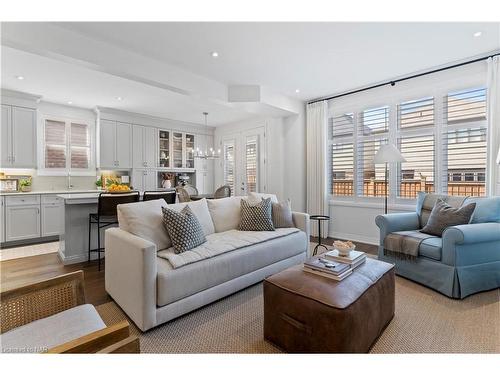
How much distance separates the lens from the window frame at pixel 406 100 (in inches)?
136

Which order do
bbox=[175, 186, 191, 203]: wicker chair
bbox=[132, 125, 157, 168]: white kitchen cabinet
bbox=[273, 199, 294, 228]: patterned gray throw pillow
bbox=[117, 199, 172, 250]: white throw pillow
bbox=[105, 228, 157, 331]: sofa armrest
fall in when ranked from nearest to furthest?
bbox=[105, 228, 157, 331]: sofa armrest < bbox=[117, 199, 172, 250]: white throw pillow < bbox=[273, 199, 294, 228]: patterned gray throw pillow < bbox=[175, 186, 191, 203]: wicker chair < bbox=[132, 125, 157, 168]: white kitchen cabinet

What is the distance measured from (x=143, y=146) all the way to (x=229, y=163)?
2.18 metres

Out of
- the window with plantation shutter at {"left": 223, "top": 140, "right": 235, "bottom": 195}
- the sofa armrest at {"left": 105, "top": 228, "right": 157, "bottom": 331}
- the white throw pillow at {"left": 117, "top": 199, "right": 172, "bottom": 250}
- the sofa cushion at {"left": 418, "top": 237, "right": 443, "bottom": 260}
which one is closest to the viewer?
the sofa armrest at {"left": 105, "top": 228, "right": 157, "bottom": 331}

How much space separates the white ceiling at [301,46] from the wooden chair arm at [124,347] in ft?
8.83

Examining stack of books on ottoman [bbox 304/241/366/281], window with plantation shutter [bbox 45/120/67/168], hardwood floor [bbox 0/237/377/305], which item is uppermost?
window with plantation shutter [bbox 45/120/67/168]

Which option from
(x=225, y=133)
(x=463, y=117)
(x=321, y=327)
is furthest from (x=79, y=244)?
(x=463, y=117)

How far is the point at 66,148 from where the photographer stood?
536 centimetres

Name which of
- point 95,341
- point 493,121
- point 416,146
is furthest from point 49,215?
point 493,121

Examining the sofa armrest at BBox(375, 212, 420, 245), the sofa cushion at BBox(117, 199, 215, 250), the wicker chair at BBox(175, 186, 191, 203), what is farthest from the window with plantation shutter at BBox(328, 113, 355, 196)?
the sofa cushion at BBox(117, 199, 215, 250)

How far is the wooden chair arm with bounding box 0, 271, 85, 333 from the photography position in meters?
1.28

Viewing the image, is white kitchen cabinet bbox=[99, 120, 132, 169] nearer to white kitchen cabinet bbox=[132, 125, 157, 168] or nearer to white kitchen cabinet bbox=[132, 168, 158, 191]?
white kitchen cabinet bbox=[132, 125, 157, 168]

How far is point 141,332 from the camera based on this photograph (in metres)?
1.88

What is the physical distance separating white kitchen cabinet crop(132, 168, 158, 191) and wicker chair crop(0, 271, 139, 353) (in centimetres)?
478
